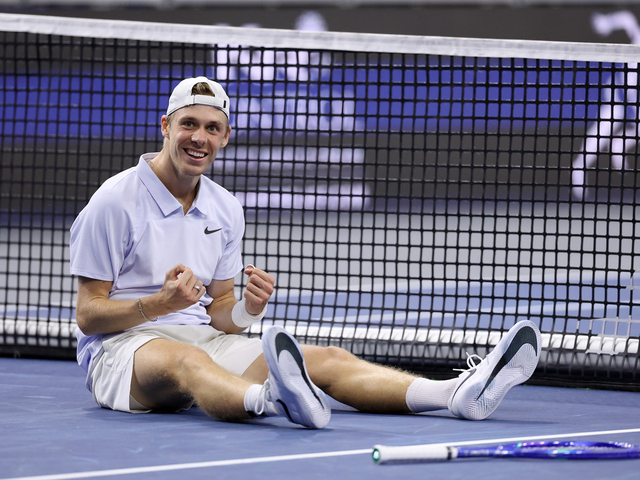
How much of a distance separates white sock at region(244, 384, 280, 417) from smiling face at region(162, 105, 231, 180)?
0.82m

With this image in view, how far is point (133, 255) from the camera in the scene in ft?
10.3

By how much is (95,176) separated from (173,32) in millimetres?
6743

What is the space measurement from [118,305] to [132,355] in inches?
6.5

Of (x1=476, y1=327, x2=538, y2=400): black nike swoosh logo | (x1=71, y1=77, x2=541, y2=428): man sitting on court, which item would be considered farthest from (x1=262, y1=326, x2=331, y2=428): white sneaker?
(x1=476, y1=327, x2=538, y2=400): black nike swoosh logo

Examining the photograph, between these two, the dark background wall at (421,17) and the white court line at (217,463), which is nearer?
the white court line at (217,463)

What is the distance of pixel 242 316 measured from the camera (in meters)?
3.24

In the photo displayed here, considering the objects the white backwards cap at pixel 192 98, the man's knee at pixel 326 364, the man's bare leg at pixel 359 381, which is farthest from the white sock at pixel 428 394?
the white backwards cap at pixel 192 98

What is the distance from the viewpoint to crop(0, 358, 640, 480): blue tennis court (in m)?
2.18

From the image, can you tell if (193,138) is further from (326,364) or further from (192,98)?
(326,364)

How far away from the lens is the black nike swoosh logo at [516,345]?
9.37 ft

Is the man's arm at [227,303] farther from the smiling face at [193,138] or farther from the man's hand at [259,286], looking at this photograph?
the smiling face at [193,138]

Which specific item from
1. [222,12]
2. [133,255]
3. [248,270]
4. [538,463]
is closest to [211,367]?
[248,270]

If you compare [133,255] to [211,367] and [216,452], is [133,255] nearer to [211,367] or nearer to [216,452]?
[211,367]

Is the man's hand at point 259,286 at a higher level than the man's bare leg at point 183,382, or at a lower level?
higher
